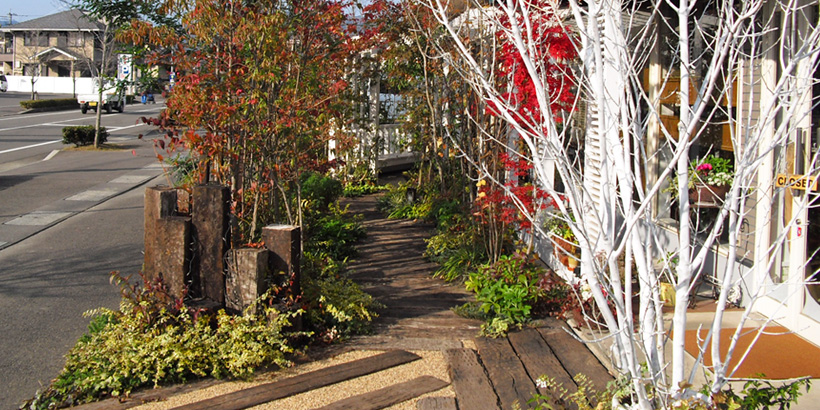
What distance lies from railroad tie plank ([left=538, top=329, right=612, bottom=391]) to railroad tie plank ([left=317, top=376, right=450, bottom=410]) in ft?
2.97

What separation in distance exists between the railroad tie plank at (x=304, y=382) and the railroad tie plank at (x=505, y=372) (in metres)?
0.52

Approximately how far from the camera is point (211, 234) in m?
5.10

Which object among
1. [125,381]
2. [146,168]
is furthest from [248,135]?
[146,168]

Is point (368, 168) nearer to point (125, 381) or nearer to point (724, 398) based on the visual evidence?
point (125, 381)

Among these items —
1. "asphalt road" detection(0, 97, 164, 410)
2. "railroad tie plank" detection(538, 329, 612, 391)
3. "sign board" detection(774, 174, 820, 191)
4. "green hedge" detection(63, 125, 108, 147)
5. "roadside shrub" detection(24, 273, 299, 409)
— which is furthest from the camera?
"green hedge" detection(63, 125, 108, 147)

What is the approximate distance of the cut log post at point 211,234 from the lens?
16.7 ft

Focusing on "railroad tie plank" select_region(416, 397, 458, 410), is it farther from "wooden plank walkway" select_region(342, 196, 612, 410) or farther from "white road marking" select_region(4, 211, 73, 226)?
"white road marking" select_region(4, 211, 73, 226)

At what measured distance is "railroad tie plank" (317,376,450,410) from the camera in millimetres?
4084

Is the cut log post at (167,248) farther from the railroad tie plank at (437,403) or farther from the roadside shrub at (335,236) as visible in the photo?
the roadside shrub at (335,236)

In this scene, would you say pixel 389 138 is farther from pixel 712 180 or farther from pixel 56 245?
pixel 712 180

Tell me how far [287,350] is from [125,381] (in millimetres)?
1032

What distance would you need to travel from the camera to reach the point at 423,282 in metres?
6.94

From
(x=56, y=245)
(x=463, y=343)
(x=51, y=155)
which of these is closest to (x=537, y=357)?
(x=463, y=343)

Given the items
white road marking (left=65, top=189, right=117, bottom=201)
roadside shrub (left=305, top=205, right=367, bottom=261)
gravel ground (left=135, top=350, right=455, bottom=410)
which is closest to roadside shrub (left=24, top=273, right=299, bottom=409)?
gravel ground (left=135, top=350, right=455, bottom=410)
